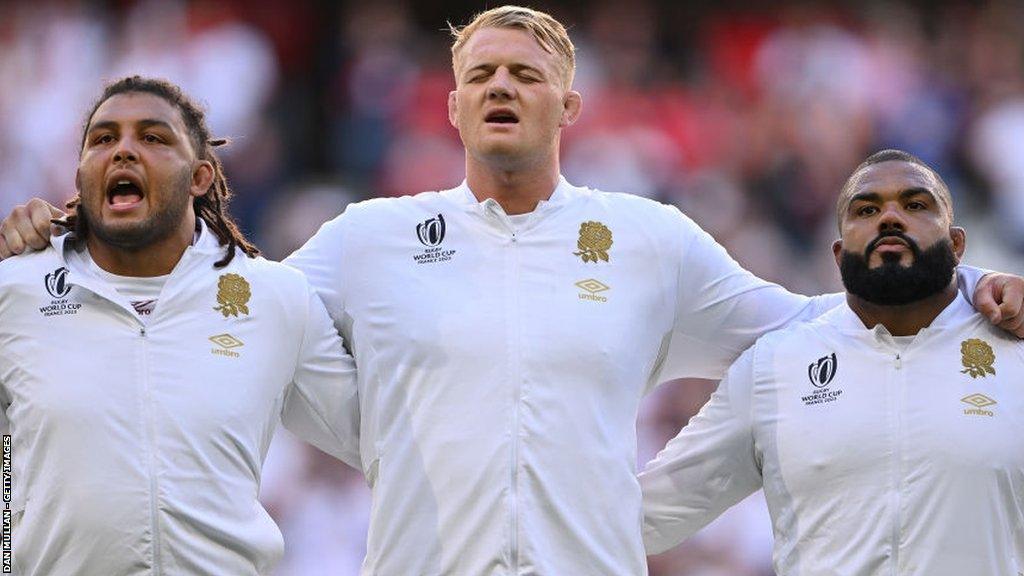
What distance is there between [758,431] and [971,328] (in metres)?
0.76

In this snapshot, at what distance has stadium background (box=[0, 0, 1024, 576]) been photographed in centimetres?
1200

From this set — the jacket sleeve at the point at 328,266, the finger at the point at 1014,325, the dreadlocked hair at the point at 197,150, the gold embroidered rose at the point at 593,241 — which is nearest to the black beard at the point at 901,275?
the finger at the point at 1014,325

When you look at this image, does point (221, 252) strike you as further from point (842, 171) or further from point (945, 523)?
point (842, 171)

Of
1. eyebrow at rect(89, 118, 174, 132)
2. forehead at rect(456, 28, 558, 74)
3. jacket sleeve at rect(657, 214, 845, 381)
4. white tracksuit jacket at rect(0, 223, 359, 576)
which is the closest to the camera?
white tracksuit jacket at rect(0, 223, 359, 576)

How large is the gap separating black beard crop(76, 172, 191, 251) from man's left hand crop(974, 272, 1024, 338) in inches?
99.7

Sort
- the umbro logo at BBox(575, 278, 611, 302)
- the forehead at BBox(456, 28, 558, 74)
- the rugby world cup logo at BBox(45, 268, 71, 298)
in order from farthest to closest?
1. the forehead at BBox(456, 28, 558, 74)
2. the umbro logo at BBox(575, 278, 611, 302)
3. the rugby world cup logo at BBox(45, 268, 71, 298)

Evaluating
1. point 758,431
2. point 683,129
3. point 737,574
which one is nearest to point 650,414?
point 737,574

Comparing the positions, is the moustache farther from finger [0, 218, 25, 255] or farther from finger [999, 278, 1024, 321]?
finger [0, 218, 25, 255]

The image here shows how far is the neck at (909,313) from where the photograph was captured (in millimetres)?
5996

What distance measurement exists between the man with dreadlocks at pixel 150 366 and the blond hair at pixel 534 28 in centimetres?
97

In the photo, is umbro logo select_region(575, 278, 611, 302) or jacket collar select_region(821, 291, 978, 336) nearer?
umbro logo select_region(575, 278, 611, 302)

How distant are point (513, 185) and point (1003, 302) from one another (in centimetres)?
160

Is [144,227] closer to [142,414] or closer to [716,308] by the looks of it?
[142,414]

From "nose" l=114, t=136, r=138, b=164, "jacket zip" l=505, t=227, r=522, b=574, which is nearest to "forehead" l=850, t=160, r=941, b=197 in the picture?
"jacket zip" l=505, t=227, r=522, b=574
